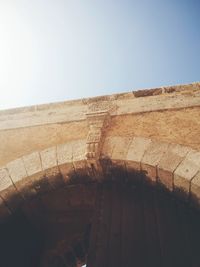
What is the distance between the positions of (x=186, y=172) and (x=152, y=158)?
36 cm

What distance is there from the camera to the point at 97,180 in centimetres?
301

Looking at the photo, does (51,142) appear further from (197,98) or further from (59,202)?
(197,98)

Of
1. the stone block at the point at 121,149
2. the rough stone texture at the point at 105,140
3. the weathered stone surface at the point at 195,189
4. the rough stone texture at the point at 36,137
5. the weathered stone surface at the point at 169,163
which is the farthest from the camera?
the rough stone texture at the point at 36,137

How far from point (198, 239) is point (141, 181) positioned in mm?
746

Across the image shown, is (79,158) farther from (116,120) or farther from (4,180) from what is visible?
(4,180)

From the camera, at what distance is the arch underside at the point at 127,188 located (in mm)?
2391

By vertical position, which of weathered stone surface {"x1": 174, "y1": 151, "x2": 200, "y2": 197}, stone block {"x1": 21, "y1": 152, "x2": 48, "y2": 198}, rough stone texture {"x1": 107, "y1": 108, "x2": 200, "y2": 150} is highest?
rough stone texture {"x1": 107, "y1": 108, "x2": 200, "y2": 150}

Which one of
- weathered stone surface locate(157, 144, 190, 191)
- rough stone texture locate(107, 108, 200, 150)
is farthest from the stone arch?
rough stone texture locate(107, 108, 200, 150)

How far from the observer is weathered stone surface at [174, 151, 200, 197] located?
2.37m

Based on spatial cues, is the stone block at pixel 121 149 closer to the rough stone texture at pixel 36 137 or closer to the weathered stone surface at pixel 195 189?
the rough stone texture at pixel 36 137

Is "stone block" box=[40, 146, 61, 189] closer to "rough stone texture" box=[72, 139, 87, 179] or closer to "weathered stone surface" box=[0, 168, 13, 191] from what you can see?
"rough stone texture" box=[72, 139, 87, 179]

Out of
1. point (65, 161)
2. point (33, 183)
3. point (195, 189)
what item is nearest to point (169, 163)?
point (195, 189)

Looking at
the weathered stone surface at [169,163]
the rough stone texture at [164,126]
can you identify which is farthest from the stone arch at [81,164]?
the rough stone texture at [164,126]

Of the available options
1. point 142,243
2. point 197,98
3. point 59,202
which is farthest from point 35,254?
point 197,98
